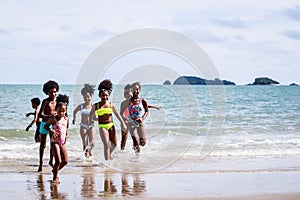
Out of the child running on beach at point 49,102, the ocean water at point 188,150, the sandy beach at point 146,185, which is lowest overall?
the sandy beach at point 146,185

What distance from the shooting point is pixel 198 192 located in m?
7.98

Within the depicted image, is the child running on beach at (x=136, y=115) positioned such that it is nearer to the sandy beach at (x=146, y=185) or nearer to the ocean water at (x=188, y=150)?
the ocean water at (x=188, y=150)

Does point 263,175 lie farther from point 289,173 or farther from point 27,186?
point 27,186

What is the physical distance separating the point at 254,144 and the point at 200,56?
4623mm

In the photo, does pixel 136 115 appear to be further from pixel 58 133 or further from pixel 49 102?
pixel 58 133

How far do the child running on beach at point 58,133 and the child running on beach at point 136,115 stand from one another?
307 cm

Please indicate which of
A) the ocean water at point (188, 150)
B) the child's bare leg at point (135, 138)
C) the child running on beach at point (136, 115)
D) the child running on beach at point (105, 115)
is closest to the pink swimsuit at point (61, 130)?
the child running on beach at point (105, 115)

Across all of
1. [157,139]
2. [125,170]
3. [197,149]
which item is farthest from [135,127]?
[157,139]

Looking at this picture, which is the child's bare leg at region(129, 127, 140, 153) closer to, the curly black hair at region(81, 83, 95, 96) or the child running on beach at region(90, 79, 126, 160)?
the curly black hair at region(81, 83, 95, 96)

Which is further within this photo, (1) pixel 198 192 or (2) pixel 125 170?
(2) pixel 125 170

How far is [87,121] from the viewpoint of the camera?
1196 centimetres

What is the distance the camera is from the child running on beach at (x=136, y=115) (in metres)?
11.7

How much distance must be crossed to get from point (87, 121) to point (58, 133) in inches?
126

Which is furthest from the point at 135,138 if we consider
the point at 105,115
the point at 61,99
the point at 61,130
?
the point at 61,99
